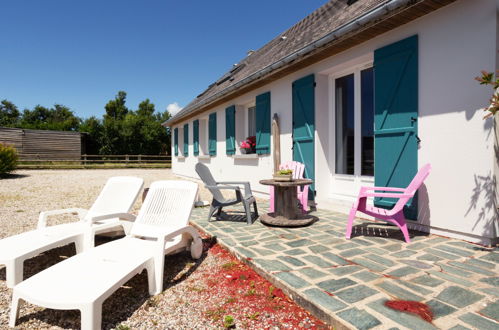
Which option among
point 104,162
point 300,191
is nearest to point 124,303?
point 300,191

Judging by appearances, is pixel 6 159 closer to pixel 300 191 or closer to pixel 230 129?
pixel 230 129

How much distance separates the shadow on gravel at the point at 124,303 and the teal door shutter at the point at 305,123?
129 inches

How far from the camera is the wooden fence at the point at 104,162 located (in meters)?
18.7

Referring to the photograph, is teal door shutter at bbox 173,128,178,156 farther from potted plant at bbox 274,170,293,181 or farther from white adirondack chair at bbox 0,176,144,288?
potted plant at bbox 274,170,293,181

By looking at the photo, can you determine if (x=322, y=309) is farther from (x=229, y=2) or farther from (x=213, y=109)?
(x=229, y=2)

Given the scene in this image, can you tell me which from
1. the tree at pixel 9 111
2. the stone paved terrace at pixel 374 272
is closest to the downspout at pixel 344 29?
the stone paved terrace at pixel 374 272

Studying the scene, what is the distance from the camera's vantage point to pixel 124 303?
2.15 metres

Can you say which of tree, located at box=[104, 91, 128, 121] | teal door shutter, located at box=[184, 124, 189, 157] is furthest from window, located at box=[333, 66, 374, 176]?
tree, located at box=[104, 91, 128, 121]

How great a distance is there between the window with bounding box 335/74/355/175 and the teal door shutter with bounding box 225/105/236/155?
379 cm

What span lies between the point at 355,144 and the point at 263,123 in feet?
8.87

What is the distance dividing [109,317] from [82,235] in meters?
1.38

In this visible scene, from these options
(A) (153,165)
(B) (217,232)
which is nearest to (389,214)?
(B) (217,232)

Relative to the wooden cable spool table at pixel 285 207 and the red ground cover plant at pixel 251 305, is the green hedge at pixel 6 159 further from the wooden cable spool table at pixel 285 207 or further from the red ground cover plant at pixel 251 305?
the red ground cover plant at pixel 251 305

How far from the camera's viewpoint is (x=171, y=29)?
1314cm
